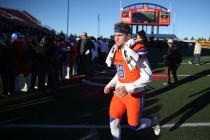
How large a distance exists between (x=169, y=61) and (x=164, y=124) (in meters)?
4.95

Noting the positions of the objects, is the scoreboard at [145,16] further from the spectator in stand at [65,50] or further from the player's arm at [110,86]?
the player's arm at [110,86]

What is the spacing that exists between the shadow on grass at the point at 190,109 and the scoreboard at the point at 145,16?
154ft

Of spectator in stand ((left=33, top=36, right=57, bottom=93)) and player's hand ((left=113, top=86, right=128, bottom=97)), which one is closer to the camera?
player's hand ((left=113, top=86, right=128, bottom=97))

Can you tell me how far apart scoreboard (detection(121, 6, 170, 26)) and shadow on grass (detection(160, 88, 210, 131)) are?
4693cm

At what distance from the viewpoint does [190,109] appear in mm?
5961

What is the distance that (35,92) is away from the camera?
7.88 m

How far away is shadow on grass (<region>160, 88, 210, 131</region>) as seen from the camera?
196 inches

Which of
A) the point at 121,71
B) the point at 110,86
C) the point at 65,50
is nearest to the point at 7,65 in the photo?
the point at 65,50

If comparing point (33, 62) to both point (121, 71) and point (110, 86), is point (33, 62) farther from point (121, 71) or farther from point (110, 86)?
point (121, 71)

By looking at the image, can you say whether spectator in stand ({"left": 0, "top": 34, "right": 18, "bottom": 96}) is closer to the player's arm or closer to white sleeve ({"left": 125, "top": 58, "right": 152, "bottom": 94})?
the player's arm

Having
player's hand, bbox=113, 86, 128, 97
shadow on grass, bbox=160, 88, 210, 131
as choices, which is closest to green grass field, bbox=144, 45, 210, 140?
shadow on grass, bbox=160, 88, 210, 131

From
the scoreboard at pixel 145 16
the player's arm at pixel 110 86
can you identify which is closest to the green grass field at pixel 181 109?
the player's arm at pixel 110 86

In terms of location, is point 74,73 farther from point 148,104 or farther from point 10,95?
point 148,104

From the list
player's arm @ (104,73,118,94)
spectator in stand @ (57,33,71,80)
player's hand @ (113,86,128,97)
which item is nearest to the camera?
player's hand @ (113,86,128,97)
